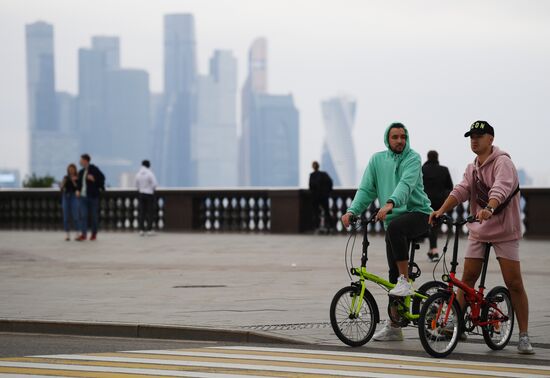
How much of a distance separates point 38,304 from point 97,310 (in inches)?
36.8

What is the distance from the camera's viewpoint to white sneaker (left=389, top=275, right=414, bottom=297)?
33.4ft

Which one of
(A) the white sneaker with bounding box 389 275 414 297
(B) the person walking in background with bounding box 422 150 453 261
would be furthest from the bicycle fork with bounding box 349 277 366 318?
(B) the person walking in background with bounding box 422 150 453 261

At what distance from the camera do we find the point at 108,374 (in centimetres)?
878

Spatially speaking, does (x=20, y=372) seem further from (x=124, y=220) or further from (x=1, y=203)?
(x=1, y=203)

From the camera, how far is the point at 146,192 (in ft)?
98.9

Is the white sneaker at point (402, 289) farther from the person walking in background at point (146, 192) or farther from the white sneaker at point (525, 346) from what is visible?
Answer: the person walking in background at point (146, 192)

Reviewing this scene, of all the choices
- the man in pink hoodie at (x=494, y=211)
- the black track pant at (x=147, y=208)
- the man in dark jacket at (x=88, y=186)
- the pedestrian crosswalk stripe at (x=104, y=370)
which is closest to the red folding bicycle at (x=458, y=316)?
the man in pink hoodie at (x=494, y=211)

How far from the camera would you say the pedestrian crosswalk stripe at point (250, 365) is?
347 inches

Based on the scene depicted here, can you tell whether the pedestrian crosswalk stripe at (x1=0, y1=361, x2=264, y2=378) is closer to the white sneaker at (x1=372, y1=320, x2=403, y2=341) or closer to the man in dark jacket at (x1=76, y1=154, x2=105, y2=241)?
the white sneaker at (x1=372, y1=320, x2=403, y2=341)

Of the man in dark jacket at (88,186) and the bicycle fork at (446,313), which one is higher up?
the man in dark jacket at (88,186)

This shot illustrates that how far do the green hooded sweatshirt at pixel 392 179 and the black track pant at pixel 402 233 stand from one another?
7 centimetres

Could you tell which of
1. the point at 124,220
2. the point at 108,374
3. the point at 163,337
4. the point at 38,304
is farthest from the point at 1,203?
the point at 108,374

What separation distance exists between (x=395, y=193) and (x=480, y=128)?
0.87 meters

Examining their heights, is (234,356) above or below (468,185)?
below
